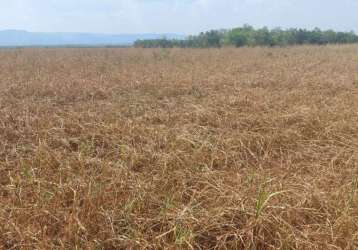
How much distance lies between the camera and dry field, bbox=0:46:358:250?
1.97 metres

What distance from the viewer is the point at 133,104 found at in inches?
201

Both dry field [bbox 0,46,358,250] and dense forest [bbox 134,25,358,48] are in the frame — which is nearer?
dry field [bbox 0,46,358,250]

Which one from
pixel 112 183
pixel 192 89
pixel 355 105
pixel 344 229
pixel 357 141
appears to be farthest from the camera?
pixel 192 89

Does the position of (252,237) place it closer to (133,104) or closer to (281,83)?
(133,104)

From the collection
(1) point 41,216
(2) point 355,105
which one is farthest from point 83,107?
(2) point 355,105

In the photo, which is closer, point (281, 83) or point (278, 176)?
point (278, 176)

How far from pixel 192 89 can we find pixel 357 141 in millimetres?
3556

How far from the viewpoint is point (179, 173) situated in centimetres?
271

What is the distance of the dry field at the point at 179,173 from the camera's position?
6.45 ft

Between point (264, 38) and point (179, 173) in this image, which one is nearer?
point (179, 173)

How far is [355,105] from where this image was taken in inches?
195

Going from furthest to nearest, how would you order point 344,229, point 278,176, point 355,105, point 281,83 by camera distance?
point 281,83, point 355,105, point 278,176, point 344,229

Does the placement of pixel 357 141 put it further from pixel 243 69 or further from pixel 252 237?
pixel 243 69

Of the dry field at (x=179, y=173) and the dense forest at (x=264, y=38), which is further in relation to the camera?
the dense forest at (x=264, y=38)
